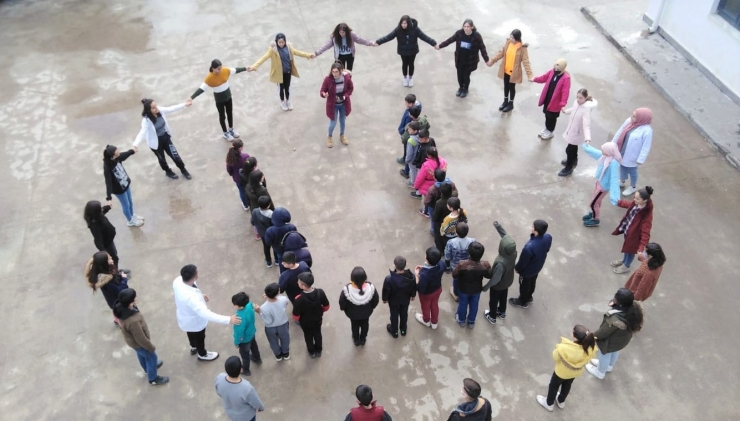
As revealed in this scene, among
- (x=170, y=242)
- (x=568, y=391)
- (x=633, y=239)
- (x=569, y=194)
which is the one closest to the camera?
(x=568, y=391)

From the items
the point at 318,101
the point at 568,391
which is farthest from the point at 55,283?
the point at 568,391

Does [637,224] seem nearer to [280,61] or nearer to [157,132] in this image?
[280,61]

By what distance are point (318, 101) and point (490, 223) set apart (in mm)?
4050

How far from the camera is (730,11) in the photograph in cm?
995

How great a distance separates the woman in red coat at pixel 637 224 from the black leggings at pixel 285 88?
5.61 metres

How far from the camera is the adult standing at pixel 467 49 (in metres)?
9.32

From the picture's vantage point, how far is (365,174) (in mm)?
8625

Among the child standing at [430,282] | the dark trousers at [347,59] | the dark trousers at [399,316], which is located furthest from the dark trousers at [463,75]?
the dark trousers at [399,316]

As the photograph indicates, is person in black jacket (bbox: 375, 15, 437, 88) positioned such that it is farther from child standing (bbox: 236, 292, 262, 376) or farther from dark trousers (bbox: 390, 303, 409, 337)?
child standing (bbox: 236, 292, 262, 376)

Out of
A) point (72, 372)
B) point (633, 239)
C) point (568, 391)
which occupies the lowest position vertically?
point (72, 372)

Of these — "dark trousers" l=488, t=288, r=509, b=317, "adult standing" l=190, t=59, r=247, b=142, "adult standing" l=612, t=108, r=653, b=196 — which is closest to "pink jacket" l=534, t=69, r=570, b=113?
"adult standing" l=612, t=108, r=653, b=196

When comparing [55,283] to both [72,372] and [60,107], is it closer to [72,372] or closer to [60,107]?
[72,372]

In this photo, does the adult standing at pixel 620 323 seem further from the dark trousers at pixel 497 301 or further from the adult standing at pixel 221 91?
the adult standing at pixel 221 91

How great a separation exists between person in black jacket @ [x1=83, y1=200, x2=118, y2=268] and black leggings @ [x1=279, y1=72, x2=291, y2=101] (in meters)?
3.96
